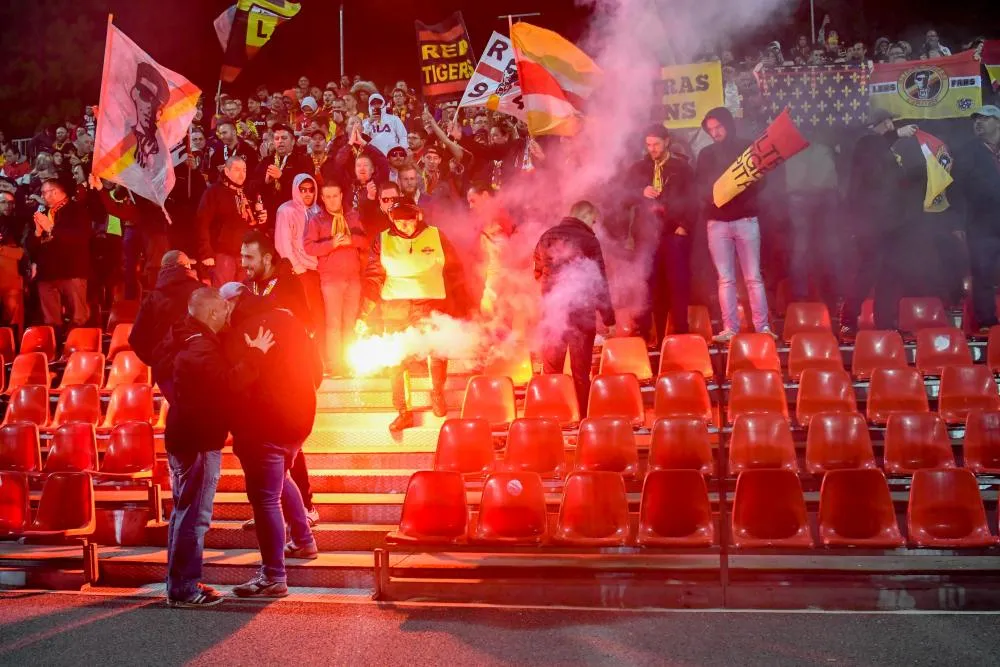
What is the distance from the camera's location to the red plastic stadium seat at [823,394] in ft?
25.5

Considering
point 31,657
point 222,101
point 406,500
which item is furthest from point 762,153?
point 222,101

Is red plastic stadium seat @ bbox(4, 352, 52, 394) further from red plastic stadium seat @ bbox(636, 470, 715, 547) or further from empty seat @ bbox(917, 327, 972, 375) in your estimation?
empty seat @ bbox(917, 327, 972, 375)

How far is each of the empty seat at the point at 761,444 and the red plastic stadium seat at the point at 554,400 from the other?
145 centimetres

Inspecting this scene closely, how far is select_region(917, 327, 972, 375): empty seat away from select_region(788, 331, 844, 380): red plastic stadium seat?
2.26 ft

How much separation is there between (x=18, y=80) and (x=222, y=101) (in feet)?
23.4

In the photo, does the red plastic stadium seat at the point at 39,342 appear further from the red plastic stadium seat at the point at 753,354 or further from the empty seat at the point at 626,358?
the red plastic stadium seat at the point at 753,354

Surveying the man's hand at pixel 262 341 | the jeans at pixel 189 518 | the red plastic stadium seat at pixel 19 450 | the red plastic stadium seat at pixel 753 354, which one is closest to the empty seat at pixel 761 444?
the red plastic stadium seat at pixel 753 354

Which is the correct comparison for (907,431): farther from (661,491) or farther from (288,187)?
(288,187)

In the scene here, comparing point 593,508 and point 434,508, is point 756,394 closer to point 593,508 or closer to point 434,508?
point 593,508

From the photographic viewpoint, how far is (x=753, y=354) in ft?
28.2

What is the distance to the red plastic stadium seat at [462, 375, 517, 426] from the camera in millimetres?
8047

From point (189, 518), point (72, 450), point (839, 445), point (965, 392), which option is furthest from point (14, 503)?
point (965, 392)

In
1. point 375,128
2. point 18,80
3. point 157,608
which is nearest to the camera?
point 157,608

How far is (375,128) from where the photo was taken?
1220 cm
